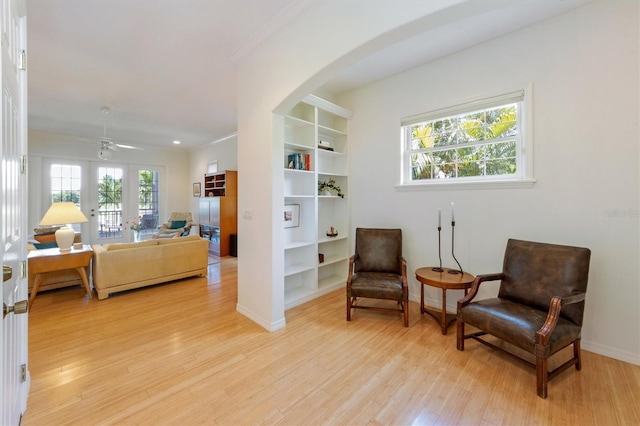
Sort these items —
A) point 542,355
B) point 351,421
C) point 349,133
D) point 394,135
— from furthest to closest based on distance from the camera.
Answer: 1. point 349,133
2. point 394,135
3. point 542,355
4. point 351,421

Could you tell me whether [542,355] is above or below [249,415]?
above

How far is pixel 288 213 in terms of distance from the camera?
353 cm

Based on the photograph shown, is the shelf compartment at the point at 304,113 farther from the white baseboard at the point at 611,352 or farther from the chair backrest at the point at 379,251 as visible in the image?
the white baseboard at the point at 611,352

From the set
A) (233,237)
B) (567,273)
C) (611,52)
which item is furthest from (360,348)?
(233,237)

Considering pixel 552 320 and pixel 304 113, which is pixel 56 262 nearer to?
pixel 304 113

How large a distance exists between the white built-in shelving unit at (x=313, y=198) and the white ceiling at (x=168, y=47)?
59 cm

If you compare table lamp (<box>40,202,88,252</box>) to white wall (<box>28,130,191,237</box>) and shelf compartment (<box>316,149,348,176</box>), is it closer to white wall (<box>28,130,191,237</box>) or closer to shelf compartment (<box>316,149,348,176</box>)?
shelf compartment (<box>316,149,348,176</box>)

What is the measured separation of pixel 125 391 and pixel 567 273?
128 inches

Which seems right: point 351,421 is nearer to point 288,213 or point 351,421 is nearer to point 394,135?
point 288,213

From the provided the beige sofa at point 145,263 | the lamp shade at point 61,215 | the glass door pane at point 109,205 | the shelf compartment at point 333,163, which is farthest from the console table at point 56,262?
the glass door pane at point 109,205

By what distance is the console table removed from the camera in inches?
123

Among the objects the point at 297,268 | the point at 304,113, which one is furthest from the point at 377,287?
the point at 304,113

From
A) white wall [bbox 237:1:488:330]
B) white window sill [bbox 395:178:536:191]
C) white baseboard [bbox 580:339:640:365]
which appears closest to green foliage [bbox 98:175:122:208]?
white wall [bbox 237:1:488:330]

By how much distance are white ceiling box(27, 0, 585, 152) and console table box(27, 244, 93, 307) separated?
2127 millimetres
